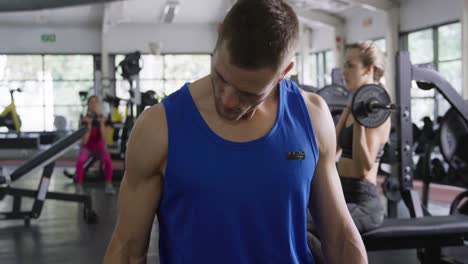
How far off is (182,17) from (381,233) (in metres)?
10.4

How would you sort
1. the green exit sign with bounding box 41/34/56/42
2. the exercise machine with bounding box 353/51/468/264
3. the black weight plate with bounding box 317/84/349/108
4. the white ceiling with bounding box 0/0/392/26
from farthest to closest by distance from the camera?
1. the green exit sign with bounding box 41/34/56/42
2. the white ceiling with bounding box 0/0/392/26
3. the black weight plate with bounding box 317/84/349/108
4. the exercise machine with bounding box 353/51/468/264

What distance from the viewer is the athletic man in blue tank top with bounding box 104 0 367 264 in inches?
30.4

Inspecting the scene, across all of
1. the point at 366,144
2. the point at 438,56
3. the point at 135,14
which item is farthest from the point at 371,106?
the point at 135,14

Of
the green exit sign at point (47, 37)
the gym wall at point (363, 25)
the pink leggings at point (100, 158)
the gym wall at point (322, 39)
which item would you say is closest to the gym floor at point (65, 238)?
the pink leggings at point (100, 158)

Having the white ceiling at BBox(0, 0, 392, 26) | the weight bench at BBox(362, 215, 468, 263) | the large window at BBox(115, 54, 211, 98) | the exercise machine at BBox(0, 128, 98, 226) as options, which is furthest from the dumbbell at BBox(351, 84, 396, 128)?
the large window at BBox(115, 54, 211, 98)

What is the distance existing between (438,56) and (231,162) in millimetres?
8072

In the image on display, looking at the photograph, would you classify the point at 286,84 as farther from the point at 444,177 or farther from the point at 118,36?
the point at 118,36

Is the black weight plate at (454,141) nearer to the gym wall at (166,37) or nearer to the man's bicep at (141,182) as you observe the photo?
the man's bicep at (141,182)

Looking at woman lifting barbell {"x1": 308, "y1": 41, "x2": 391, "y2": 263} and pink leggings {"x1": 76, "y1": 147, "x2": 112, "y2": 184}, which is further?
pink leggings {"x1": 76, "y1": 147, "x2": 112, "y2": 184}

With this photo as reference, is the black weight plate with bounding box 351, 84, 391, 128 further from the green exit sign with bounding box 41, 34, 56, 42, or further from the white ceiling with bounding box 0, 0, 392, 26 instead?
the green exit sign with bounding box 41, 34, 56, 42

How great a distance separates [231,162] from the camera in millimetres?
809

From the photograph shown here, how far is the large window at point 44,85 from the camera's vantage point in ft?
39.4

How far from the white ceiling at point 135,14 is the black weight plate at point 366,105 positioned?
8.16 metres

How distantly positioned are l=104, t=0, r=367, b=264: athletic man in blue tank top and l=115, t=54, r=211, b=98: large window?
1145 centimetres
